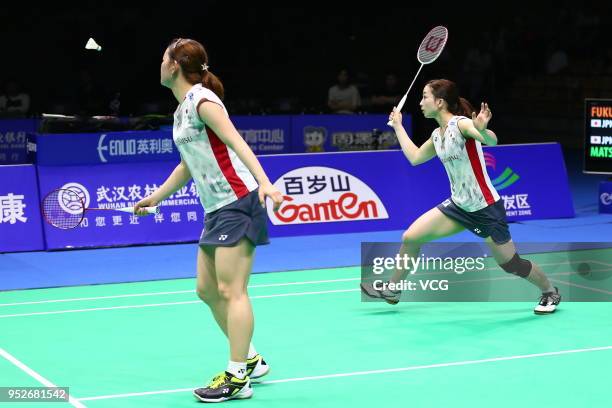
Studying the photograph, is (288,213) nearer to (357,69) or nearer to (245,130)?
(245,130)

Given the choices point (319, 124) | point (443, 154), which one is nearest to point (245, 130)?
point (319, 124)

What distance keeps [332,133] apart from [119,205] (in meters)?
7.25

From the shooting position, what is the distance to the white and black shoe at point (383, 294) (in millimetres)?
8539

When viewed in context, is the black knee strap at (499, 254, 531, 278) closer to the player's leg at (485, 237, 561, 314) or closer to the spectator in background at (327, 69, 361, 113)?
the player's leg at (485, 237, 561, 314)

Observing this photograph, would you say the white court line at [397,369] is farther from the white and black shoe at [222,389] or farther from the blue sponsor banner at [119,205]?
the blue sponsor banner at [119,205]

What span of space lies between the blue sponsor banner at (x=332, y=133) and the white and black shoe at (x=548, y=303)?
1001 cm

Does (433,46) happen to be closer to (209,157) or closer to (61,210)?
(61,210)

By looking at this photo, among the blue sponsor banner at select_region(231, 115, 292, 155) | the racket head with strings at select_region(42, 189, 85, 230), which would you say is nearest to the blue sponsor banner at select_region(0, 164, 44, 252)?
the racket head with strings at select_region(42, 189, 85, 230)

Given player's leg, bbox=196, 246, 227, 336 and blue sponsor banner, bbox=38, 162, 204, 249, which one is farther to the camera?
blue sponsor banner, bbox=38, 162, 204, 249

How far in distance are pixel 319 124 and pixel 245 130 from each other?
1237 millimetres

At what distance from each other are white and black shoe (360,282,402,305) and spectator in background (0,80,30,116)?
37.2ft

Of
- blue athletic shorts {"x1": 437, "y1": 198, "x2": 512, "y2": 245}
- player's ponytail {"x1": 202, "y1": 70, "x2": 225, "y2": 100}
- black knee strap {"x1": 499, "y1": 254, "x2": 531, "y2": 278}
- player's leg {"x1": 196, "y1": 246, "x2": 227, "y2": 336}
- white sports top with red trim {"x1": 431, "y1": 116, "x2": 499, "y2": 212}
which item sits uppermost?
player's ponytail {"x1": 202, "y1": 70, "x2": 225, "y2": 100}

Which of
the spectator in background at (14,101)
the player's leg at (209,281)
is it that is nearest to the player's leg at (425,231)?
the player's leg at (209,281)

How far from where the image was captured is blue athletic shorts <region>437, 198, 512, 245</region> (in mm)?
8289
